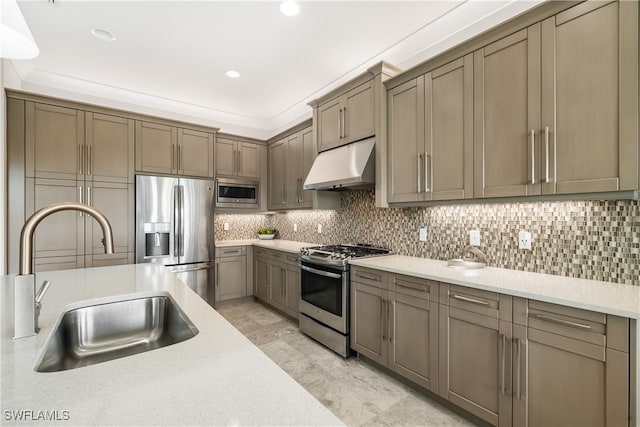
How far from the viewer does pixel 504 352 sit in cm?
173

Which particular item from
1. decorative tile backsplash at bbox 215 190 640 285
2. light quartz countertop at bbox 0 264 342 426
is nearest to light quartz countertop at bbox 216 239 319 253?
decorative tile backsplash at bbox 215 190 640 285

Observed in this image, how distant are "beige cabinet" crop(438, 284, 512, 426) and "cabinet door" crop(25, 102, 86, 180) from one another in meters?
4.05

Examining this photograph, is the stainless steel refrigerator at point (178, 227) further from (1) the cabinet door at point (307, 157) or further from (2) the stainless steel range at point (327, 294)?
(2) the stainless steel range at point (327, 294)

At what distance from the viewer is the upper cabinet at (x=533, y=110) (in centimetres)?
158

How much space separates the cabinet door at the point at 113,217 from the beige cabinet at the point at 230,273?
1.18 metres

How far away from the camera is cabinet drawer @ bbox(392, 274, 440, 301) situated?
6.93ft

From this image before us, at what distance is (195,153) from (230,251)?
1515 mm

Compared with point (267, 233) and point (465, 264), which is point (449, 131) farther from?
point (267, 233)

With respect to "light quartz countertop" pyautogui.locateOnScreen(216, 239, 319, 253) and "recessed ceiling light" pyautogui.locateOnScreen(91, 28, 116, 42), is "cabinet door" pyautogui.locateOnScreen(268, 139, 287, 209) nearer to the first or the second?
"light quartz countertop" pyautogui.locateOnScreen(216, 239, 319, 253)

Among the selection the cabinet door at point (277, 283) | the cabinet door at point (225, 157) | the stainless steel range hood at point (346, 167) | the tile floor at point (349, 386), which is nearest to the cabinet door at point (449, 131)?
the stainless steel range hood at point (346, 167)

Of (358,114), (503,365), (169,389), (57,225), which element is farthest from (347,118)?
(57,225)

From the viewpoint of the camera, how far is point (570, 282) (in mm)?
1846

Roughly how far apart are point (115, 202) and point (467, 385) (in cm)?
401

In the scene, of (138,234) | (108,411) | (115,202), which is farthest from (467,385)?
(115,202)
